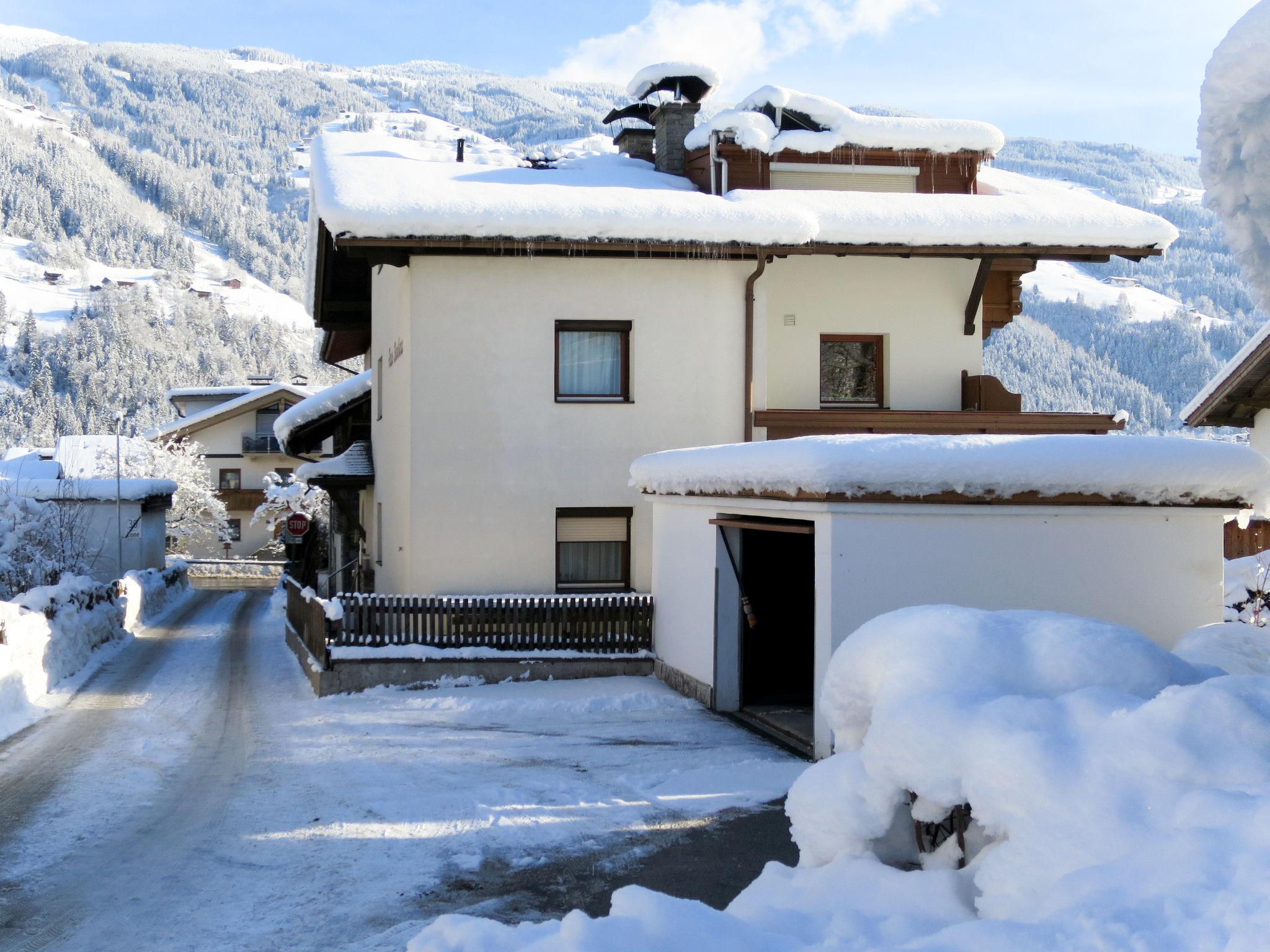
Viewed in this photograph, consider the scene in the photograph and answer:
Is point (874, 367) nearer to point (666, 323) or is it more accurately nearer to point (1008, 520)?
point (666, 323)

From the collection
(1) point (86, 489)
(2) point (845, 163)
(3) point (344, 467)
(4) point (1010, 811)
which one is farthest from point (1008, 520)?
(1) point (86, 489)

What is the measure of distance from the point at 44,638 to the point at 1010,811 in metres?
16.6

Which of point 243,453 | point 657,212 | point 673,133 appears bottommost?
point 243,453

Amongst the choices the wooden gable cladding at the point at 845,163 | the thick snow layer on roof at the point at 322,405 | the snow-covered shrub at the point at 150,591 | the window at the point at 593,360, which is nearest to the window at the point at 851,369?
the wooden gable cladding at the point at 845,163

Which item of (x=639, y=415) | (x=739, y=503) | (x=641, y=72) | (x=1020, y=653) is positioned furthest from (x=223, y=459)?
(x=1020, y=653)

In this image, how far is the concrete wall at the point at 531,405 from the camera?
55.9 feet

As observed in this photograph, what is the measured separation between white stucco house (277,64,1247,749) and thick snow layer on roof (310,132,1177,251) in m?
0.04

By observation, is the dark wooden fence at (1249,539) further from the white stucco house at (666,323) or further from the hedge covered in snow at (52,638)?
the hedge covered in snow at (52,638)

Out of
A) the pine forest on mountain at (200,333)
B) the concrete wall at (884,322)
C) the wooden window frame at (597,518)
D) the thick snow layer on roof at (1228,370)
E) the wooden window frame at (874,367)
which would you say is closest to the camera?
the wooden window frame at (597,518)

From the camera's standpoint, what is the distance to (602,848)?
27.2 feet

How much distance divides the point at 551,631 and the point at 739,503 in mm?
4473

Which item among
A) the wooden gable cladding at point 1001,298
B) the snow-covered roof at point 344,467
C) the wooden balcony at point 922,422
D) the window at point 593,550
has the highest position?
the wooden gable cladding at point 1001,298

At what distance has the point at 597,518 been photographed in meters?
17.6

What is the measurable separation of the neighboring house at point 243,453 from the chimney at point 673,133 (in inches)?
1682
